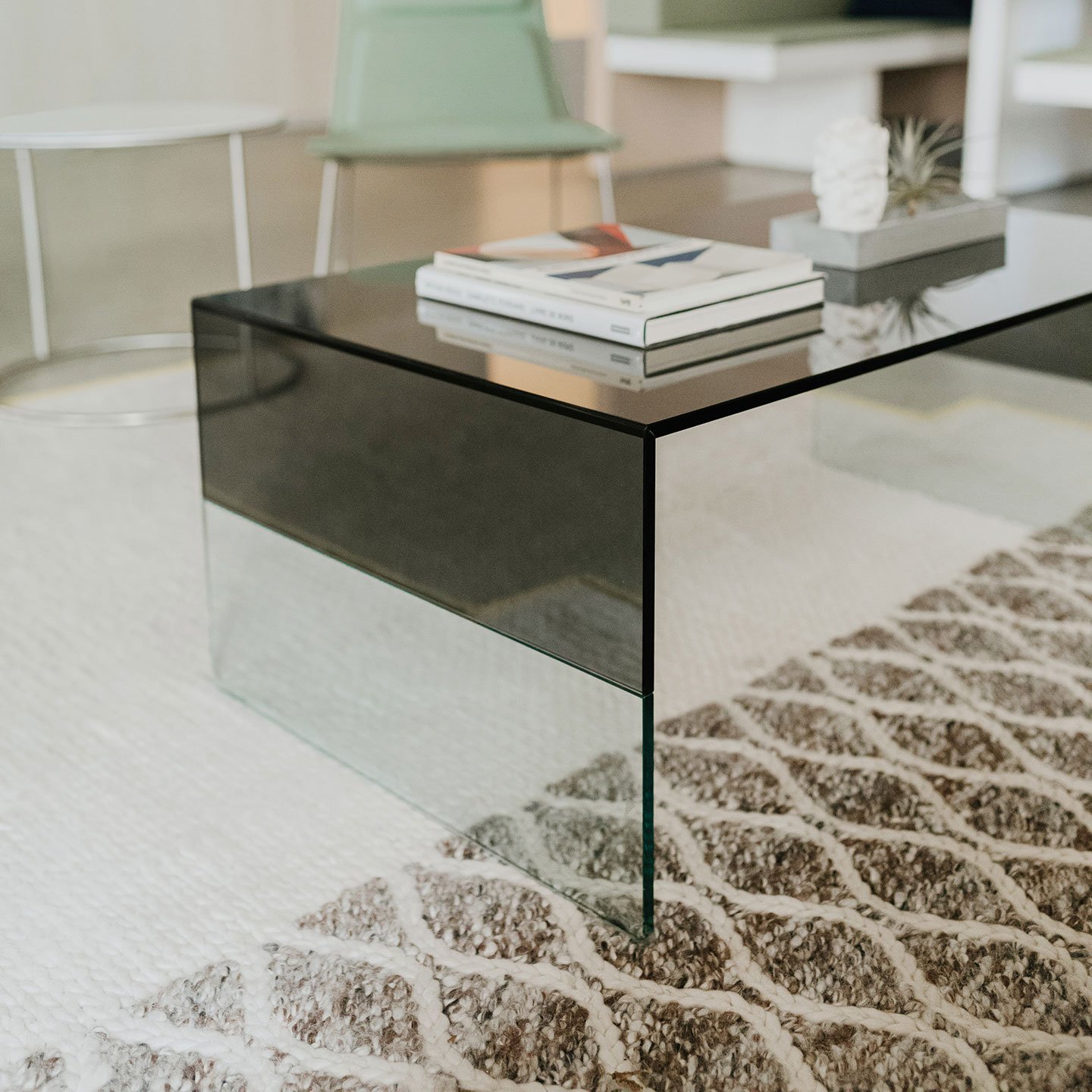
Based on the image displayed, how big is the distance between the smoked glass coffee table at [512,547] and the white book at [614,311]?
0.07 feet

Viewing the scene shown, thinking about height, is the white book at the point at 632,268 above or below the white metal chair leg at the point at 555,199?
above

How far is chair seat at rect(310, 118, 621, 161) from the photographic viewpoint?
2852 mm

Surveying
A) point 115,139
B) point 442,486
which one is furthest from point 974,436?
point 115,139

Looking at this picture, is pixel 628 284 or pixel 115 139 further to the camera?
pixel 115 139

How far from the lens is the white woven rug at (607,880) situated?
3.45 ft

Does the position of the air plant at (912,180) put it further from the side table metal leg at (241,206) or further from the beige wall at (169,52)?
the beige wall at (169,52)

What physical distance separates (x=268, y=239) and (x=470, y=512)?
2813 mm

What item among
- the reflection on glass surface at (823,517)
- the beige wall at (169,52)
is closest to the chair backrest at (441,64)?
the reflection on glass surface at (823,517)

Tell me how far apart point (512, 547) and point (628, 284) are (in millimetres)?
267

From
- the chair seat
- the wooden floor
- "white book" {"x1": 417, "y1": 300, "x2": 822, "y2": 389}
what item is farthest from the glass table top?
the wooden floor

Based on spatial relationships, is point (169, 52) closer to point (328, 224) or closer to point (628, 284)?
point (328, 224)

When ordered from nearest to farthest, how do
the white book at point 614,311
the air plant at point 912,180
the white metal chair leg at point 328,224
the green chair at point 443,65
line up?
the white book at point 614,311
the air plant at point 912,180
the white metal chair leg at point 328,224
the green chair at point 443,65

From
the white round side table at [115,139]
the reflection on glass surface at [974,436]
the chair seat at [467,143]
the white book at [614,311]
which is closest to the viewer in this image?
the white book at [614,311]

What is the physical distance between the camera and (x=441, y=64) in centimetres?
318
